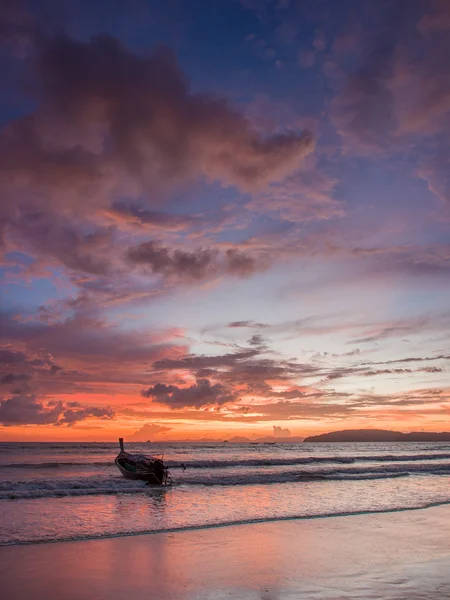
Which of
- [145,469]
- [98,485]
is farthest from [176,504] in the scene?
[145,469]

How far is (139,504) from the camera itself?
24.3 m

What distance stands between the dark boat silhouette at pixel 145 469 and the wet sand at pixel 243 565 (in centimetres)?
2132

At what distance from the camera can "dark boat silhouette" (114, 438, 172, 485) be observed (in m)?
36.1

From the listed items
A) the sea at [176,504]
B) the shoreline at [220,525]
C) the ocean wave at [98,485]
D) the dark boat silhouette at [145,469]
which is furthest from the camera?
the dark boat silhouette at [145,469]

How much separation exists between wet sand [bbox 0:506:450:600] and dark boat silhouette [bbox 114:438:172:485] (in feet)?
70.0

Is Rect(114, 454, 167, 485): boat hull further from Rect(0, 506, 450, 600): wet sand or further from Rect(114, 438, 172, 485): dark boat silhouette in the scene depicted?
Rect(0, 506, 450, 600): wet sand

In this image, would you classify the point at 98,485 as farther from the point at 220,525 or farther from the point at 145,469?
the point at 220,525

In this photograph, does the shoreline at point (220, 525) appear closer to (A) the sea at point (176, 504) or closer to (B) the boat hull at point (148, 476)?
(A) the sea at point (176, 504)

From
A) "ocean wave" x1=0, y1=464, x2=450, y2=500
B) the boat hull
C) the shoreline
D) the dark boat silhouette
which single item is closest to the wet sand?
the shoreline

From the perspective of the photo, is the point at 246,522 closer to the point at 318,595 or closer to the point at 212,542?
the point at 212,542

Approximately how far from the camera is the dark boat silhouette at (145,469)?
118 feet

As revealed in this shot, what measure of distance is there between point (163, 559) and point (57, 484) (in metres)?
26.0

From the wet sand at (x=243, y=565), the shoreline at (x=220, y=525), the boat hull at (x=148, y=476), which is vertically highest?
the wet sand at (x=243, y=565)

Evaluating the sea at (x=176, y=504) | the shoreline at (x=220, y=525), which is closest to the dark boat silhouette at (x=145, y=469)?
the sea at (x=176, y=504)
